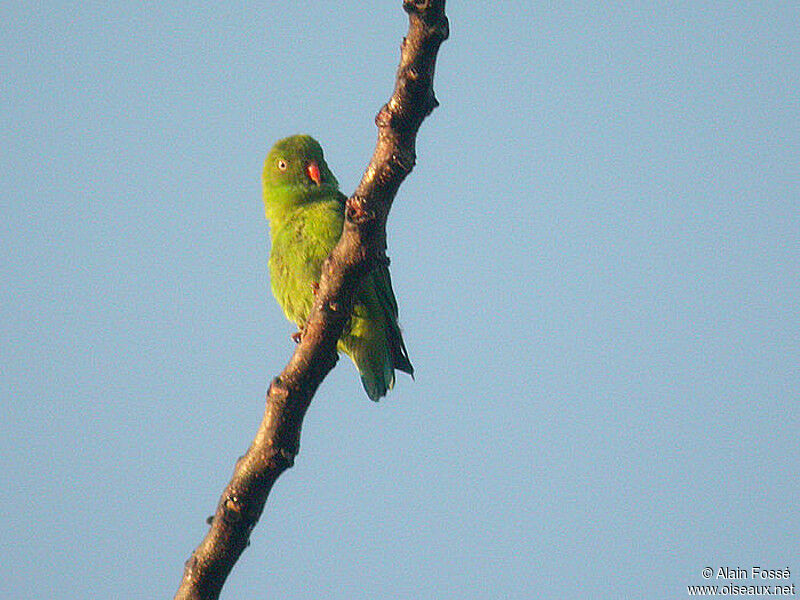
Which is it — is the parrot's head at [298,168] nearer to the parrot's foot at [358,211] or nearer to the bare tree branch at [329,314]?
the bare tree branch at [329,314]

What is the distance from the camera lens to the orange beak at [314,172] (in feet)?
22.4

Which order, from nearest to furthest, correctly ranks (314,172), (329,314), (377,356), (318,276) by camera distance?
1. (329,314)
2. (318,276)
3. (377,356)
4. (314,172)

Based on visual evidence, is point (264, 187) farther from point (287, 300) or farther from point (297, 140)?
point (287, 300)

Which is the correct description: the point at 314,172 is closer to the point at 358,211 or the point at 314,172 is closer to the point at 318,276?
the point at 318,276

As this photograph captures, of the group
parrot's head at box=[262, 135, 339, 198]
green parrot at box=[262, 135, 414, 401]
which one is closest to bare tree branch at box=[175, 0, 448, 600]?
green parrot at box=[262, 135, 414, 401]

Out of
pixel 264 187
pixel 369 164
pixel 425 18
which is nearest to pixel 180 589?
pixel 369 164

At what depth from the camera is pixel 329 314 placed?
342cm

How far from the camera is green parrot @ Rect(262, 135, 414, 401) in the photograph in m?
6.08

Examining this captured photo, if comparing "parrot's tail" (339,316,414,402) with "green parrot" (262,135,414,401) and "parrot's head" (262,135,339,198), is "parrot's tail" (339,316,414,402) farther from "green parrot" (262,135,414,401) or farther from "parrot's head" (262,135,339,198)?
"parrot's head" (262,135,339,198)

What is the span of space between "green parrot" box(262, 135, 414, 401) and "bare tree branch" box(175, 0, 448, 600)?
7.55 feet

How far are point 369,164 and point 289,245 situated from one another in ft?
10.6

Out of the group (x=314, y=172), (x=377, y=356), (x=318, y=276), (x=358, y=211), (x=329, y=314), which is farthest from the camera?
(x=314, y=172)

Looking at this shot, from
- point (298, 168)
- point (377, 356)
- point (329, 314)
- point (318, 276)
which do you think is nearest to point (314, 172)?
point (298, 168)

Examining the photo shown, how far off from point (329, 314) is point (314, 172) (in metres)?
3.61
